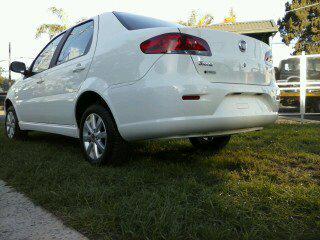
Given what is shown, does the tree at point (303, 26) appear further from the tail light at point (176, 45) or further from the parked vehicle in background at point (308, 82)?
the tail light at point (176, 45)

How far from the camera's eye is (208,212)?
7.77ft

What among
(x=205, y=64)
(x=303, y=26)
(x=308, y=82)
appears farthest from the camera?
(x=303, y=26)

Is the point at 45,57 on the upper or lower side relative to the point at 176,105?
upper

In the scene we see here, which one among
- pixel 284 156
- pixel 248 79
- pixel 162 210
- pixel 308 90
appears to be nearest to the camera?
pixel 162 210

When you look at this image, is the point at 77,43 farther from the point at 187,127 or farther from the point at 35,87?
the point at 187,127

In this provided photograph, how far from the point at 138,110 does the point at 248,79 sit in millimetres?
1089

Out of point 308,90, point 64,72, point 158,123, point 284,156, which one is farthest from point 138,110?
point 308,90

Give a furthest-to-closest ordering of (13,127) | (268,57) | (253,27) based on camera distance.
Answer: (253,27) → (13,127) → (268,57)

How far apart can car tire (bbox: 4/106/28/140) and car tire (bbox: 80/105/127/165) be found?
240 cm

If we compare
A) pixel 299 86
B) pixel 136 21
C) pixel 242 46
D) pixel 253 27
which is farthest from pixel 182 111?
pixel 253 27

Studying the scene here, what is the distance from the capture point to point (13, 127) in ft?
19.7

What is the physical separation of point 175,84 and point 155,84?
170mm

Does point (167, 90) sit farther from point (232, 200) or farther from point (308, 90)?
point (308, 90)

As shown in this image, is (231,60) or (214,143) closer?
(231,60)
